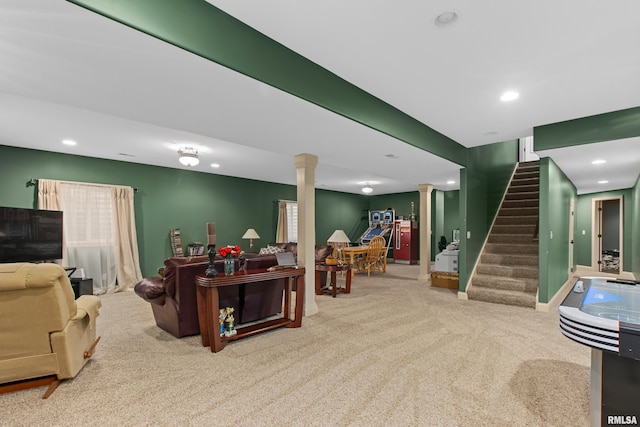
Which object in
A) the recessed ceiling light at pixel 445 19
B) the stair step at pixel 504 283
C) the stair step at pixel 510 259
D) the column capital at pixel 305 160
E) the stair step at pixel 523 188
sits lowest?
the stair step at pixel 504 283

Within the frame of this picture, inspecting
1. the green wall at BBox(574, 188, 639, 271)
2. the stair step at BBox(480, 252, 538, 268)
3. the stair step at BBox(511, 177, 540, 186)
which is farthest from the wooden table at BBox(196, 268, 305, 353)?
the green wall at BBox(574, 188, 639, 271)

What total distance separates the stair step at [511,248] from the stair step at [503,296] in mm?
1023

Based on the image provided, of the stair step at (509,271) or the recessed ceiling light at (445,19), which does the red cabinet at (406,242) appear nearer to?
the stair step at (509,271)

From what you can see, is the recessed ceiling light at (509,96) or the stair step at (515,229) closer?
the recessed ceiling light at (509,96)

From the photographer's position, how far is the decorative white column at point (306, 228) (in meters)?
4.27

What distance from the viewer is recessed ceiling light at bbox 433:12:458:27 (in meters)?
1.99

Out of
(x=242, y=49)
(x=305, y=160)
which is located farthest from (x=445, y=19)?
(x=305, y=160)

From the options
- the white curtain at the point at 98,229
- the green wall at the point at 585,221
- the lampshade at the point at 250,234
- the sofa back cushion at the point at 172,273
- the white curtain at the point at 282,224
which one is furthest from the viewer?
the white curtain at the point at 282,224

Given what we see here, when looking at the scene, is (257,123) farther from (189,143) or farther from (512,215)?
(512,215)

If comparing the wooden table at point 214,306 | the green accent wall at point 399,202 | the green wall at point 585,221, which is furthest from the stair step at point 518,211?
the wooden table at point 214,306

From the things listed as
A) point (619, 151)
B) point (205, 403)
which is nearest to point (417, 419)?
point (205, 403)

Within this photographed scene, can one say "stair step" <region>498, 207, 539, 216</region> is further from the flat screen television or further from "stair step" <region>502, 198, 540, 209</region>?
the flat screen television

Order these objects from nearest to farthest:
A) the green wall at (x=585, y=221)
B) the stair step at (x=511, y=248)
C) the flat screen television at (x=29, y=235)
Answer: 1. the flat screen television at (x=29, y=235)
2. the stair step at (x=511, y=248)
3. the green wall at (x=585, y=221)

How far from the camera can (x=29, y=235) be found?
4.47 metres
